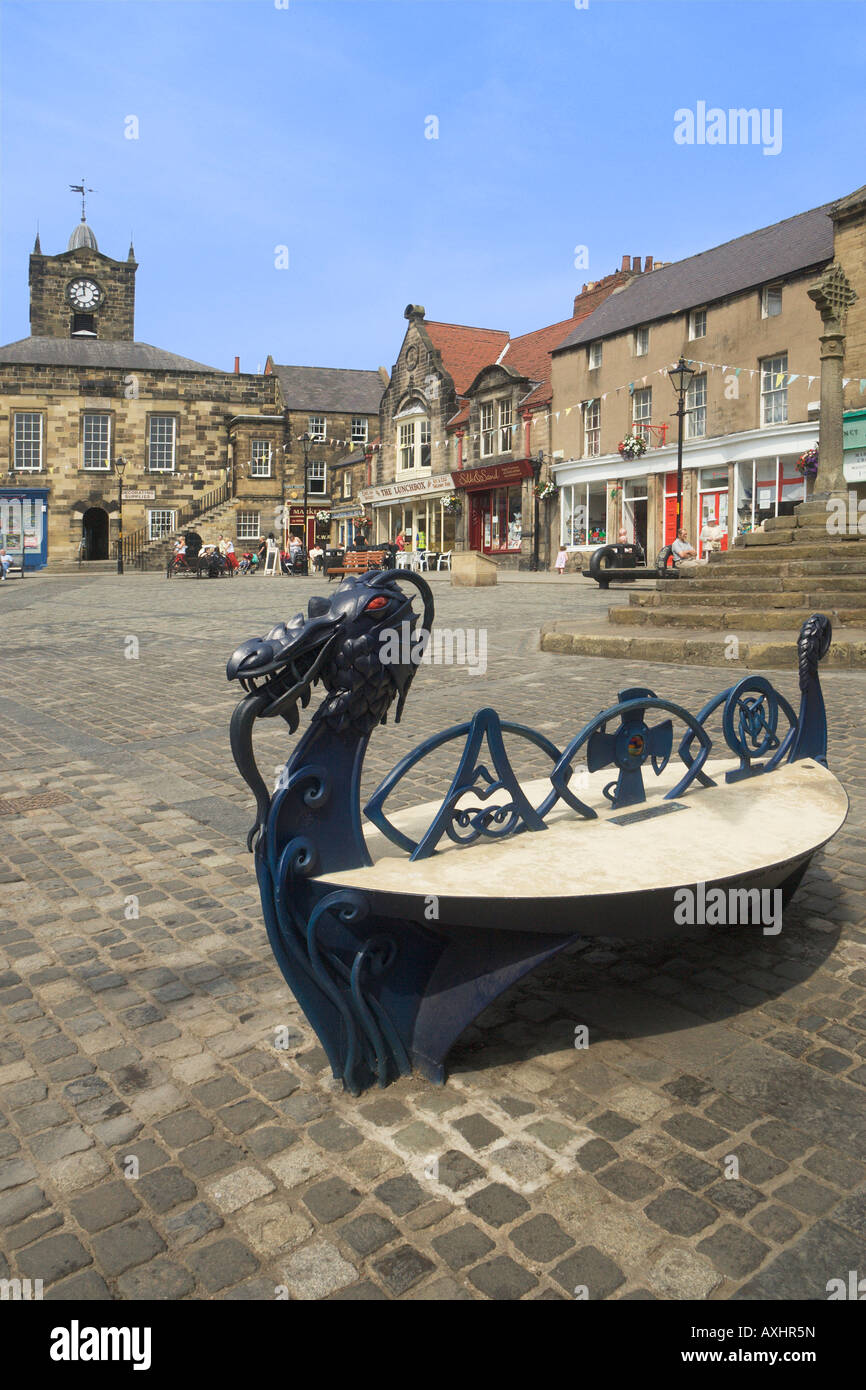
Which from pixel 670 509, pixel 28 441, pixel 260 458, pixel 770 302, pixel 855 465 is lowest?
pixel 670 509

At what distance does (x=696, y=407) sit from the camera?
29.2m

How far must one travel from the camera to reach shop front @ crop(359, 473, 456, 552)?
42.2 m

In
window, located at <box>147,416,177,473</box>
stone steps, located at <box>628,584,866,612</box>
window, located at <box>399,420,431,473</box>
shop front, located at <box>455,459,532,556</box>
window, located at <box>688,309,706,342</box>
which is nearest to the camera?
stone steps, located at <box>628,584,866,612</box>

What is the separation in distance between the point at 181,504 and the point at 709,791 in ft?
163

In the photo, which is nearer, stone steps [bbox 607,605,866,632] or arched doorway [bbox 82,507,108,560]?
stone steps [bbox 607,605,866,632]

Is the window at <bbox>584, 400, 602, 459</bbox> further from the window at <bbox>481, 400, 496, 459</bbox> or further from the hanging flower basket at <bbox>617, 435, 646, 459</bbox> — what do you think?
the window at <bbox>481, 400, 496, 459</bbox>

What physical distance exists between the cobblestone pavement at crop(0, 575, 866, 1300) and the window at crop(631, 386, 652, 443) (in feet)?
92.8

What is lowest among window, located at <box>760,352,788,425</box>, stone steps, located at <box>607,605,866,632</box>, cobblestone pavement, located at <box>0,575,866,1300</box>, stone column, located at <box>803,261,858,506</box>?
cobblestone pavement, located at <box>0,575,866,1300</box>

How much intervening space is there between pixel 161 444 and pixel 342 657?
51553 millimetres

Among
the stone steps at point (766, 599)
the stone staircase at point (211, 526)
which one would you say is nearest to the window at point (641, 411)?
the stone steps at point (766, 599)

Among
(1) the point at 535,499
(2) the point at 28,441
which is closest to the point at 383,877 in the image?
(1) the point at 535,499

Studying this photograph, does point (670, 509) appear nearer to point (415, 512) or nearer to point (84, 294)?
point (415, 512)

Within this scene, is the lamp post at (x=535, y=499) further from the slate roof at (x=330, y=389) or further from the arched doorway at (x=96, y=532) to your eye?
the arched doorway at (x=96, y=532)

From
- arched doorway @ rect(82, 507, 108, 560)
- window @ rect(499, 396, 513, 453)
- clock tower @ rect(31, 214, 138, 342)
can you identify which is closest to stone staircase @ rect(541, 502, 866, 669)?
window @ rect(499, 396, 513, 453)
